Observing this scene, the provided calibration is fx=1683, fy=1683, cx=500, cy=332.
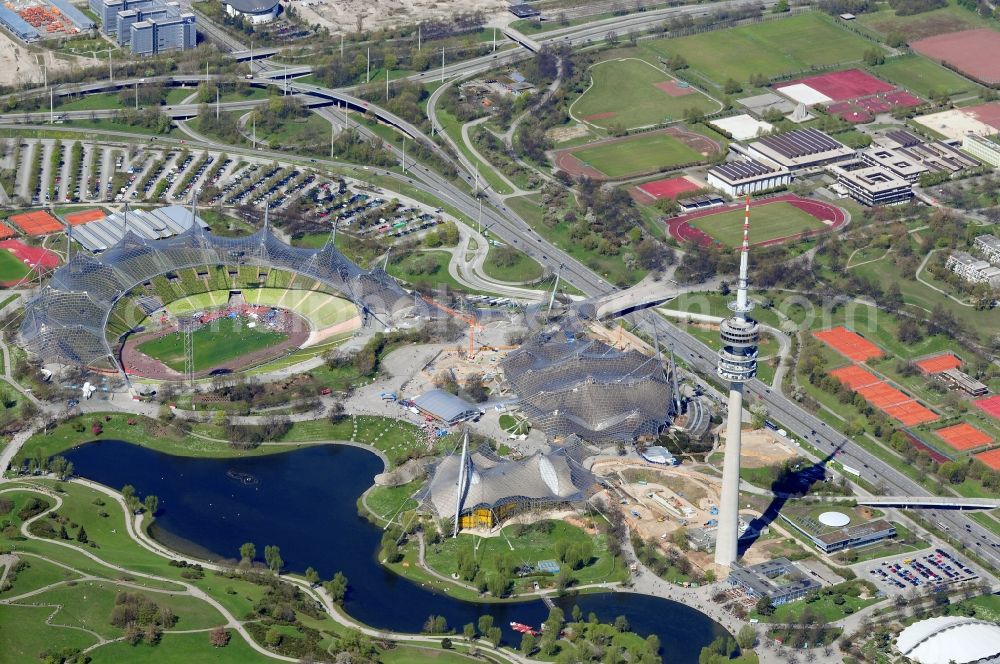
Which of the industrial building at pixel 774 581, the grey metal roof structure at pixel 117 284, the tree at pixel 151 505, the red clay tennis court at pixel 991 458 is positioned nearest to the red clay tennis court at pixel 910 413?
the red clay tennis court at pixel 991 458

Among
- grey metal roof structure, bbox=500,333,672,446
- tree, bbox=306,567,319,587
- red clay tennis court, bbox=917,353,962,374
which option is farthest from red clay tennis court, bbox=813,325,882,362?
tree, bbox=306,567,319,587

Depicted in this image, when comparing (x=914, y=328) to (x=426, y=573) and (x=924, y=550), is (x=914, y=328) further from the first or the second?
(x=426, y=573)

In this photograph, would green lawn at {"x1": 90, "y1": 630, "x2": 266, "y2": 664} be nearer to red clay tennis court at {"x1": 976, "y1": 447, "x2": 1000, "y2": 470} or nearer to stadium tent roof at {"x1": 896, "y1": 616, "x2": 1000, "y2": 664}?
stadium tent roof at {"x1": 896, "y1": 616, "x2": 1000, "y2": 664}

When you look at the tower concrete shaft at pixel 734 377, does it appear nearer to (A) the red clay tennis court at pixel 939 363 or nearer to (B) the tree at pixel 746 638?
(B) the tree at pixel 746 638

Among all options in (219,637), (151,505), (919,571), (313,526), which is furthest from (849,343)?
(219,637)

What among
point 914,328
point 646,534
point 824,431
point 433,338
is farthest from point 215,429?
point 914,328
